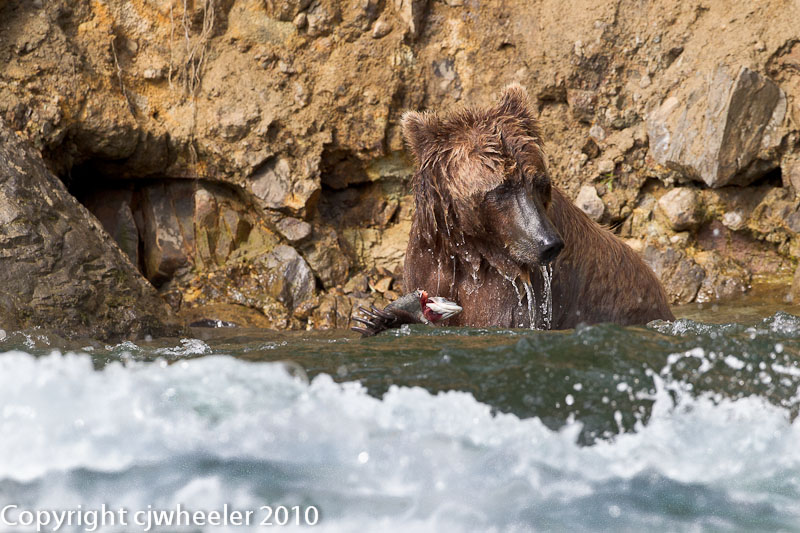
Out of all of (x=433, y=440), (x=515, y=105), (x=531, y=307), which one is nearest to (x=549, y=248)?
(x=531, y=307)

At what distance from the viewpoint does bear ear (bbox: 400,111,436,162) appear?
4.84m

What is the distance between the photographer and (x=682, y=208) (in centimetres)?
813

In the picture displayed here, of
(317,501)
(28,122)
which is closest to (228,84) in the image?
(28,122)

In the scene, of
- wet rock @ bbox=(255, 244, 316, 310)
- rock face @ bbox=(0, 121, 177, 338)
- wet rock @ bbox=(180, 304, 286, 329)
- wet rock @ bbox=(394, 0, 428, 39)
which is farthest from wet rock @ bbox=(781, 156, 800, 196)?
rock face @ bbox=(0, 121, 177, 338)

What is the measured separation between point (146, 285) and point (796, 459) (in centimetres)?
440

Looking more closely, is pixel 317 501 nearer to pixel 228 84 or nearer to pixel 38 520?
pixel 38 520

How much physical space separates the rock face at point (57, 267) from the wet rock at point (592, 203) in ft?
14.6

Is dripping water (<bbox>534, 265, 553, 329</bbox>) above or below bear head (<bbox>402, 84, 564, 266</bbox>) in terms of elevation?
below

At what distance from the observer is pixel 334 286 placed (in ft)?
27.3

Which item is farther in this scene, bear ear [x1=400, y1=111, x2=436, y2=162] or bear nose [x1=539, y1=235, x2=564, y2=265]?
bear ear [x1=400, y1=111, x2=436, y2=162]

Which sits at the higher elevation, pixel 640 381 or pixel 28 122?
pixel 28 122

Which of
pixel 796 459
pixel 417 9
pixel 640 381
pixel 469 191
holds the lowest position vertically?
pixel 796 459

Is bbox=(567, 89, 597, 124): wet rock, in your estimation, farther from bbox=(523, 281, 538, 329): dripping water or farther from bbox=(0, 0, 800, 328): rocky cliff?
bbox=(523, 281, 538, 329): dripping water

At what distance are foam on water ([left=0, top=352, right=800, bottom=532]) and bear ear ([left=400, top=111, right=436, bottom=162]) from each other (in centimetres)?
213
